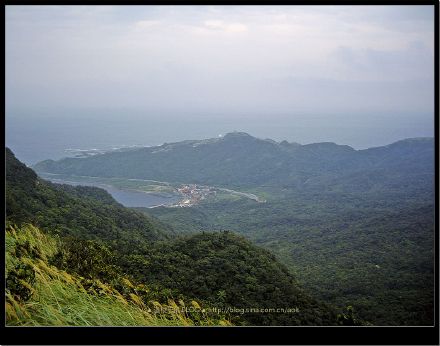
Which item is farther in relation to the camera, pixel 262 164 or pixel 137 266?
pixel 262 164

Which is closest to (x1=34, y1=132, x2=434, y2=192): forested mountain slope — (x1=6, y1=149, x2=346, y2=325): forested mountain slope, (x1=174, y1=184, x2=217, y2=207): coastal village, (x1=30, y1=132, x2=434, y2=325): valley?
(x1=30, y1=132, x2=434, y2=325): valley

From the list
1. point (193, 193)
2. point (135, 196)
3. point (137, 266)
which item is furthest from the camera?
point (193, 193)

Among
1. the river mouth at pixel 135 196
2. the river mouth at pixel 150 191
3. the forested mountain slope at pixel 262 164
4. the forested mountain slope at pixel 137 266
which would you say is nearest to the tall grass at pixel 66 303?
the forested mountain slope at pixel 137 266

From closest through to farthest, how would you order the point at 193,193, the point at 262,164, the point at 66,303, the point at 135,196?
the point at 66,303, the point at 135,196, the point at 193,193, the point at 262,164

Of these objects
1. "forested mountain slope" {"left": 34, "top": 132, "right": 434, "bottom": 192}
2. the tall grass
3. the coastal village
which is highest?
"forested mountain slope" {"left": 34, "top": 132, "right": 434, "bottom": 192}

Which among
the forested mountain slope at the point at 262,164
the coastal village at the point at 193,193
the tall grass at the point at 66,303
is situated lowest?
the tall grass at the point at 66,303

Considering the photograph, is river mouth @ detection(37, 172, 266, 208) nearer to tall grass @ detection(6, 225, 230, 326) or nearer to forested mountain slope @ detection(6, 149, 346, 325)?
forested mountain slope @ detection(6, 149, 346, 325)

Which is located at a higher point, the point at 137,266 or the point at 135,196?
the point at 135,196

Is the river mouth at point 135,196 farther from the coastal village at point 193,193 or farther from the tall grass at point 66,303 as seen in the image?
the tall grass at point 66,303

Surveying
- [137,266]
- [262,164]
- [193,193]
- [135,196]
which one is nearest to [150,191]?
[135,196]

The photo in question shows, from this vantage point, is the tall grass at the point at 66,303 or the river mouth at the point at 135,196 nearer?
the tall grass at the point at 66,303

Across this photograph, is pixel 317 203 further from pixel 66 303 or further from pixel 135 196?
pixel 66 303

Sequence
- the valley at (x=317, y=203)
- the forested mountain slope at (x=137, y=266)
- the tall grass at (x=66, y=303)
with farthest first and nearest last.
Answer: the valley at (x=317, y=203), the forested mountain slope at (x=137, y=266), the tall grass at (x=66, y=303)
